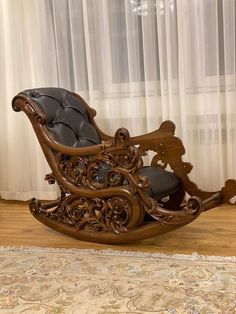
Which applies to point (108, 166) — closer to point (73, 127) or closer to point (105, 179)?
point (105, 179)

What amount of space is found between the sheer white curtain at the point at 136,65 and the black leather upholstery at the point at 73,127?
52 cm

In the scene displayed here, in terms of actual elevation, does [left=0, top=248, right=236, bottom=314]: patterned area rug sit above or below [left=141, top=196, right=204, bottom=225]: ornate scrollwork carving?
below

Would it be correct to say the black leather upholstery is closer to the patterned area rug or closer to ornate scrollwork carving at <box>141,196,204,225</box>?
ornate scrollwork carving at <box>141,196,204,225</box>

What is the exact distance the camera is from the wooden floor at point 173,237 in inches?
94.3

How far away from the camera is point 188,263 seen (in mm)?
2139

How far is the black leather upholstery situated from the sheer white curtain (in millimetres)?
524

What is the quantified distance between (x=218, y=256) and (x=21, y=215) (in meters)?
1.65

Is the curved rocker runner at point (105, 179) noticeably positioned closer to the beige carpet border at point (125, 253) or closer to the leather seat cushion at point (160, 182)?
the leather seat cushion at point (160, 182)

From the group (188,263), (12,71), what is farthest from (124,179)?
(12,71)

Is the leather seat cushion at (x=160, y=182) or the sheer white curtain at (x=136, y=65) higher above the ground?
the sheer white curtain at (x=136, y=65)

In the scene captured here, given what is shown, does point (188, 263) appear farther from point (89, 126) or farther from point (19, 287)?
point (89, 126)

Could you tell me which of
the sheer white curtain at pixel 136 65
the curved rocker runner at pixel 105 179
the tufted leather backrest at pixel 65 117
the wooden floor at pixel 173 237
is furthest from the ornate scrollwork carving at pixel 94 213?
the sheer white curtain at pixel 136 65

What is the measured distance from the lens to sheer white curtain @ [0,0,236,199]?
3150 millimetres

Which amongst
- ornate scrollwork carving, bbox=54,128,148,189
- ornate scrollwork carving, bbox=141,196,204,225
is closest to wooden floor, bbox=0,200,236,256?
ornate scrollwork carving, bbox=141,196,204,225
